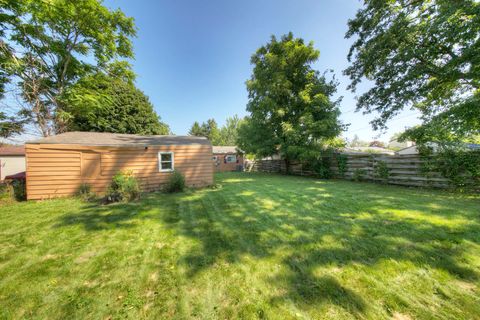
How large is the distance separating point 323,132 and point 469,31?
7196 millimetres

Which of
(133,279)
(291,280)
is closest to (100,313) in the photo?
(133,279)

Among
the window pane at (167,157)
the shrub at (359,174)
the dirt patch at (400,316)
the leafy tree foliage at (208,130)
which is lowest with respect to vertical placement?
the dirt patch at (400,316)

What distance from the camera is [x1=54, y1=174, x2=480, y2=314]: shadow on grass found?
2.38 m

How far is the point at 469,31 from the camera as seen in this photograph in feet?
21.5

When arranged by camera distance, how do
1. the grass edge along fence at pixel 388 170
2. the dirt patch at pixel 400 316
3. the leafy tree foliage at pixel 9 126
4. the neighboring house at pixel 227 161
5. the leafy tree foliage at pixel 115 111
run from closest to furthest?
the dirt patch at pixel 400 316, the grass edge along fence at pixel 388 170, the leafy tree foliage at pixel 9 126, the leafy tree foliage at pixel 115 111, the neighboring house at pixel 227 161

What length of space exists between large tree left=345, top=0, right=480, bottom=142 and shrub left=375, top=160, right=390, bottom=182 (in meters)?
1.75

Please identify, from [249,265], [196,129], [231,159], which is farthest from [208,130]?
[249,265]

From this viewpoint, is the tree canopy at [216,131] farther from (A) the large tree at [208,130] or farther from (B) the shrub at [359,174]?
(B) the shrub at [359,174]

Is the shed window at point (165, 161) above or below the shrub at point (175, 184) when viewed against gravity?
above

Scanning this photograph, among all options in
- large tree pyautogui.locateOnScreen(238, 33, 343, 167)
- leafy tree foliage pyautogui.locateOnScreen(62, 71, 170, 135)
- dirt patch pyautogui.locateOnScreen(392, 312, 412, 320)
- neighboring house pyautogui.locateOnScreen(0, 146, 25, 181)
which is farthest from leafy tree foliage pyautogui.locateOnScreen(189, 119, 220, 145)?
dirt patch pyautogui.locateOnScreen(392, 312, 412, 320)

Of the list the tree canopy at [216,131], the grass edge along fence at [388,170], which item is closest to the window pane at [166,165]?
the grass edge along fence at [388,170]

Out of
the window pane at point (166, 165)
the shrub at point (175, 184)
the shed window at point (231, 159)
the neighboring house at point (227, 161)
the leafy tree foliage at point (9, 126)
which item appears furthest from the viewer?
the shed window at point (231, 159)

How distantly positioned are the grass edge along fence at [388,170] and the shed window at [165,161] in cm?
1027

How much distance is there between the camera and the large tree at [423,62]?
21.6 ft
